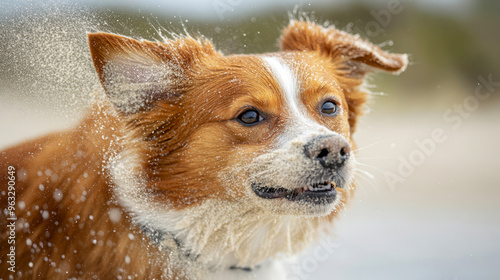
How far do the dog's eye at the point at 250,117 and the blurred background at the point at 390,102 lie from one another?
0.74 m

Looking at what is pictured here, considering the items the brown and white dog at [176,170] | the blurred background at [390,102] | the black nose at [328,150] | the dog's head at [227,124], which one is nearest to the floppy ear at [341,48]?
the blurred background at [390,102]

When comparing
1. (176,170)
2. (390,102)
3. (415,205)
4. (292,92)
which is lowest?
(176,170)

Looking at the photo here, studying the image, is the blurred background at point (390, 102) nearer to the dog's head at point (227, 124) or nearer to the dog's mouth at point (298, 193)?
the dog's head at point (227, 124)

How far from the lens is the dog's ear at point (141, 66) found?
2676 millimetres

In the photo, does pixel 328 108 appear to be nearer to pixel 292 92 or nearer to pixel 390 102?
pixel 292 92

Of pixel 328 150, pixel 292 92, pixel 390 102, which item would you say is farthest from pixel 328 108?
pixel 390 102

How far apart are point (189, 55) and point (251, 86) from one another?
1.63 feet

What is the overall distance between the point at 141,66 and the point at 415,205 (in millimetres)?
5810

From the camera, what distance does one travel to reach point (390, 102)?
9898 mm

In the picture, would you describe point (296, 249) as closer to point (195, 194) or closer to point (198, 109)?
point (195, 194)

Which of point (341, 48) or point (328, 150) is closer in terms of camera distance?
point (328, 150)

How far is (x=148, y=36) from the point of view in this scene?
3.09m

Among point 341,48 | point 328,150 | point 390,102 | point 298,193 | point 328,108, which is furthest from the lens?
point 390,102

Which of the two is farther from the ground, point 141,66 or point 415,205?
point 415,205
